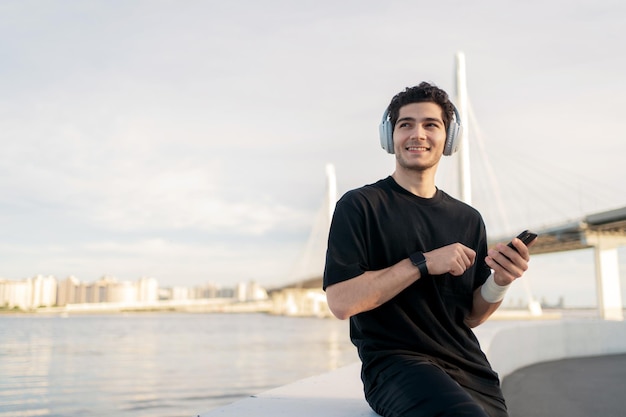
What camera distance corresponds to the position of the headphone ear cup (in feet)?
6.61

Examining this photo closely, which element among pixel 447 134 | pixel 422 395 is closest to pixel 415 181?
pixel 447 134

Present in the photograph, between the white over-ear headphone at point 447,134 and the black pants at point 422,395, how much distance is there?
0.72 m

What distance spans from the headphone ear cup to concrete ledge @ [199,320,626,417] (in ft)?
2.70

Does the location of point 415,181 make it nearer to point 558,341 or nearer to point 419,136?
point 419,136

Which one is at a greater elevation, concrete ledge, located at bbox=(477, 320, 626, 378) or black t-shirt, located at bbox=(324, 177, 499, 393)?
black t-shirt, located at bbox=(324, 177, 499, 393)

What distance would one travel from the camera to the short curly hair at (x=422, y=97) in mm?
1891

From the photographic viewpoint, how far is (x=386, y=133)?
79.8 inches

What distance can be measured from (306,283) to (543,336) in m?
39.7

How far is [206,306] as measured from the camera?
87562mm

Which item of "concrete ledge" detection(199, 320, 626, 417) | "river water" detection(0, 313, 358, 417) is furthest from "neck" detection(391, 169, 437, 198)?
Answer: "river water" detection(0, 313, 358, 417)

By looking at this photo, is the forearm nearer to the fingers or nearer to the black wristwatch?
the black wristwatch

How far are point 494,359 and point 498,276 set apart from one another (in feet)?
9.78

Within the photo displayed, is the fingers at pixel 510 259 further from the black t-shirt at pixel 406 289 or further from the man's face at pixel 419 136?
the man's face at pixel 419 136

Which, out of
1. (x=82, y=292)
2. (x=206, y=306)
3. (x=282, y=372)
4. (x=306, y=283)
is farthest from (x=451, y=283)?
(x=82, y=292)
